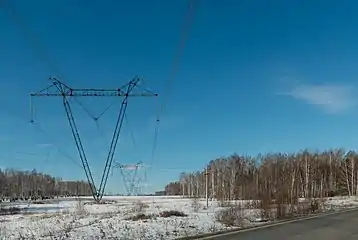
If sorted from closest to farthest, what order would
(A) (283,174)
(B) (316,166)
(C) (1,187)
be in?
(A) (283,174) → (B) (316,166) → (C) (1,187)

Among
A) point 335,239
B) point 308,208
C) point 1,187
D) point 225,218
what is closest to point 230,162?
point 1,187

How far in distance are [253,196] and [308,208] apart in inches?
302

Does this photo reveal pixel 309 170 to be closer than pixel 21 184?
Yes

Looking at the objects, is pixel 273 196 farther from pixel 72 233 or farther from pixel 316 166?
pixel 316 166

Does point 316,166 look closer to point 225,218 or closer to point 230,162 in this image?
point 230,162

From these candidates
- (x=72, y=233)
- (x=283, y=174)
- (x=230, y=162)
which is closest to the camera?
(x=72, y=233)

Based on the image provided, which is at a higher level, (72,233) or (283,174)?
(283,174)

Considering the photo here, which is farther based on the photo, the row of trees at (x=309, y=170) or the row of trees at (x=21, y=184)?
the row of trees at (x=21, y=184)

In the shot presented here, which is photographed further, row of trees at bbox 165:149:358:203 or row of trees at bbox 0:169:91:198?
row of trees at bbox 0:169:91:198

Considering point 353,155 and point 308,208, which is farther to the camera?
point 353,155

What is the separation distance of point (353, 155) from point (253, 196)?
333 ft

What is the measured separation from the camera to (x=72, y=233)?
68.6 ft

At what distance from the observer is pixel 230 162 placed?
13462 cm

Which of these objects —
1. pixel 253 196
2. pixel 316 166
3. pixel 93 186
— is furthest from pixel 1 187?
pixel 253 196
